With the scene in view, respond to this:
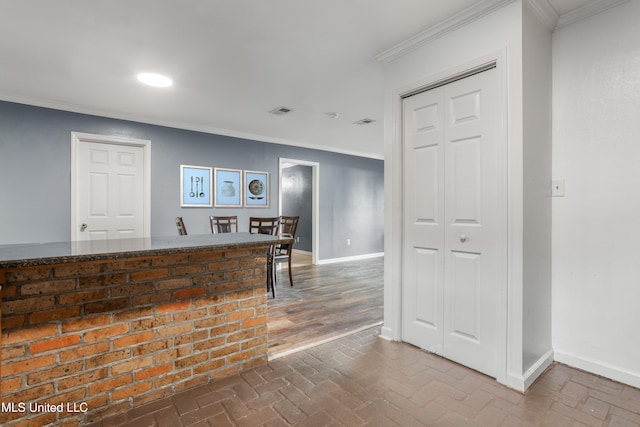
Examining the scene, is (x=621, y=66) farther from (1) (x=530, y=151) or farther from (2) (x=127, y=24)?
(2) (x=127, y=24)

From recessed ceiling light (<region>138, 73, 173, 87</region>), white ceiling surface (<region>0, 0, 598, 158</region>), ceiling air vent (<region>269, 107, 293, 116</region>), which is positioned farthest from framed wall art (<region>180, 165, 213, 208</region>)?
recessed ceiling light (<region>138, 73, 173, 87</region>)

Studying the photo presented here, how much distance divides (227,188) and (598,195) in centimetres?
452

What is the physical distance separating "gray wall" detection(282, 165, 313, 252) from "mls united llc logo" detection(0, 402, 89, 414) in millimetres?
6267

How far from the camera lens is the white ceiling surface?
1986 mm

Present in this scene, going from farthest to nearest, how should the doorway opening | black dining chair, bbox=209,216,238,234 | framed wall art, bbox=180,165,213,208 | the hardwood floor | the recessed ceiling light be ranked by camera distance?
the doorway opening < framed wall art, bbox=180,165,213,208 < black dining chair, bbox=209,216,238,234 < the recessed ceiling light < the hardwood floor

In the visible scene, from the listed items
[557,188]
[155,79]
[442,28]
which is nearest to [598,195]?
[557,188]

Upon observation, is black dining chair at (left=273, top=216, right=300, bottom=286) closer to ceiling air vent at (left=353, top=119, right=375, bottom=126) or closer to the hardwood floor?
the hardwood floor

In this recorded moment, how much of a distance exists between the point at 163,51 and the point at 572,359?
3.74 meters

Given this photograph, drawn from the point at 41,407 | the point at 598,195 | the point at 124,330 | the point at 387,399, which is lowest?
the point at 387,399

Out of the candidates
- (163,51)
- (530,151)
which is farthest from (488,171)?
(163,51)

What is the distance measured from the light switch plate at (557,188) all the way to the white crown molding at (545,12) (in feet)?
3.42

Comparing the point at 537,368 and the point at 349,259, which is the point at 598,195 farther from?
the point at 349,259

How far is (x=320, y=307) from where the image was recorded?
11.2 ft

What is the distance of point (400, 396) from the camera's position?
1.77 m
